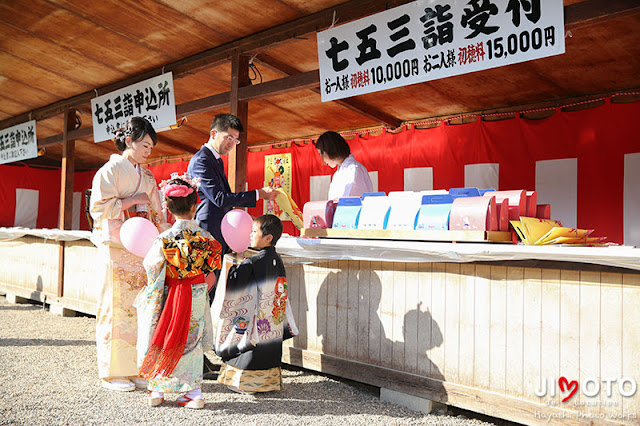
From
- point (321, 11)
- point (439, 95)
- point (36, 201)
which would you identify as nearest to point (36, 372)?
point (321, 11)

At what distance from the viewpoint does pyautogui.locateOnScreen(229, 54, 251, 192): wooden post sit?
5.18 m

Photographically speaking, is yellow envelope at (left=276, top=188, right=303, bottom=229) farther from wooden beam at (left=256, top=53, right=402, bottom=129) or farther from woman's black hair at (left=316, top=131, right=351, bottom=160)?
wooden beam at (left=256, top=53, right=402, bottom=129)

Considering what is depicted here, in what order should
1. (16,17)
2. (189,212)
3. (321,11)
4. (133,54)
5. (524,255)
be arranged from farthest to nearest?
(133,54)
(16,17)
(321,11)
(189,212)
(524,255)

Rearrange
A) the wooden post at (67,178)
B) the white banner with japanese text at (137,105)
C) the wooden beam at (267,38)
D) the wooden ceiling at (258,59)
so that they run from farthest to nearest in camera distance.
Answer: the wooden post at (67,178) < the white banner with japanese text at (137,105) < the wooden ceiling at (258,59) < the wooden beam at (267,38)

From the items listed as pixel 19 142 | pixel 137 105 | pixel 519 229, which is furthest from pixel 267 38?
pixel 19 142

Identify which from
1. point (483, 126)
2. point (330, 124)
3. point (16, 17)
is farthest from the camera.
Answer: point (330, 124)

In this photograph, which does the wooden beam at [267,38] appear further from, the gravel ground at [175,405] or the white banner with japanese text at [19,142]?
the gravel ground at [175,405]

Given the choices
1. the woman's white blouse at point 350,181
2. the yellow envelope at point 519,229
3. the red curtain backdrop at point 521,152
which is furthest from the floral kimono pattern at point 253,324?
the red curtain backdrop at point 521,152

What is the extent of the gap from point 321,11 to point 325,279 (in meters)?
2.45

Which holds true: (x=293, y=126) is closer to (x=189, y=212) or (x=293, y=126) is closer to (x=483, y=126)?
(x=483, y=126)

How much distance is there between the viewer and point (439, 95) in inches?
250

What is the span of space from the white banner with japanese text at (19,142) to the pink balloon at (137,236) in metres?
6.06

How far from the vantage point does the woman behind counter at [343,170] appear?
4.22 meters

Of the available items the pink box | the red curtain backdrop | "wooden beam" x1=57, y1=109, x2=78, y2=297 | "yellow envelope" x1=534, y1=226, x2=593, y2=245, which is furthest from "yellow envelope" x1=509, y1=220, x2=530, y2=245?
"wooden beam" x1=57, y1=109, x2=78, y2=297
